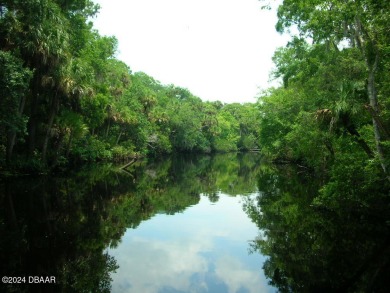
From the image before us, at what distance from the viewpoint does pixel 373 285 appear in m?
6.96

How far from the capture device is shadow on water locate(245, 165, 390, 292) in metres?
7.37

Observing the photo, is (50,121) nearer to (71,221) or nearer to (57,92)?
(57,92)

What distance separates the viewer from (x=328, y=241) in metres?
10.0

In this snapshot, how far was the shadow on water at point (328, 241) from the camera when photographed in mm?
7371

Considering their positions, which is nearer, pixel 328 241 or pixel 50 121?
pixel 328 241

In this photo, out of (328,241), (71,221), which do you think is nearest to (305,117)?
(328,241)

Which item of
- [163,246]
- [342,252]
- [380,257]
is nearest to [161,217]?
[163,246]

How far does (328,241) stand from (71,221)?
8820 mm

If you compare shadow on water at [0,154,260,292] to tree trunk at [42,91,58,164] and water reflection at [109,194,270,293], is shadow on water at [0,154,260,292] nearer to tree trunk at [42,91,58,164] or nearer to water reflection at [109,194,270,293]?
water reflection at [109,194,270,293]

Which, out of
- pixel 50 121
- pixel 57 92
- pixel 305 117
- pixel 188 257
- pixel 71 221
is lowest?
pixel 188 257

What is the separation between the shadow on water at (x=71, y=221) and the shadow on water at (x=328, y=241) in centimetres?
439

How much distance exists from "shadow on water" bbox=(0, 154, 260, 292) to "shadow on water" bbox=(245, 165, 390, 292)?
14.4 ft

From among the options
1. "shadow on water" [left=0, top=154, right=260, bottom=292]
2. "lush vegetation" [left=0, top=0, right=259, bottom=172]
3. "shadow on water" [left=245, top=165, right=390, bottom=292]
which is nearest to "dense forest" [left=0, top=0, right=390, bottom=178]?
"lush vegetation" [left=0, top=0, right=259, bottom=172]

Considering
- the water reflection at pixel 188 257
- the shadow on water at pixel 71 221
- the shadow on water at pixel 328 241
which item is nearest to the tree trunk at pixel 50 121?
the shadow on water at pixel 71 221
